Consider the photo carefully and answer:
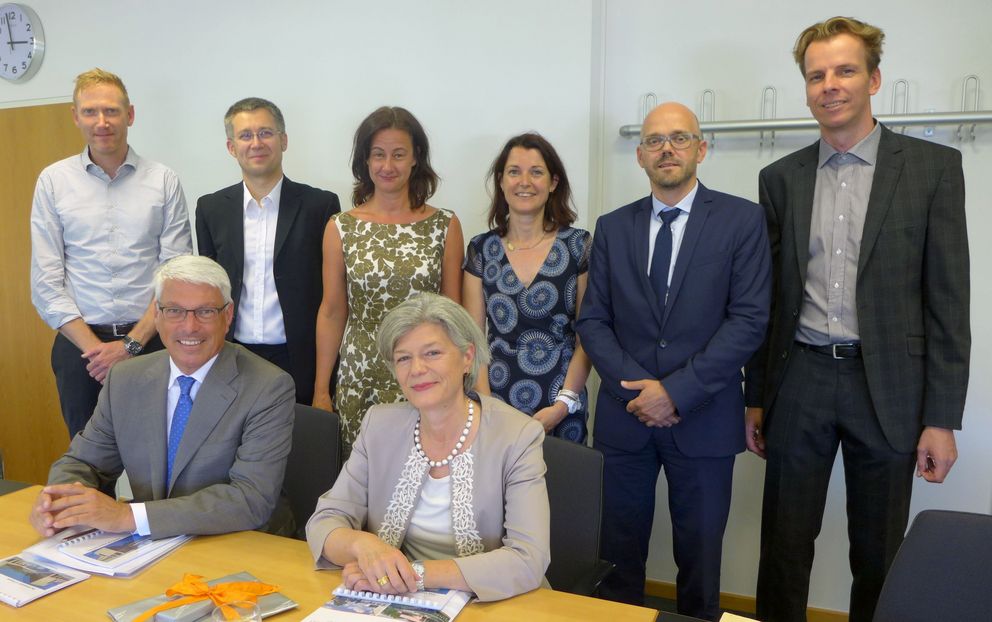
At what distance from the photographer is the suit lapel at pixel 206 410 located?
1.86 meters

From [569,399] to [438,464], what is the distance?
0.77 meters

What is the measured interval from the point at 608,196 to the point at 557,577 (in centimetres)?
168

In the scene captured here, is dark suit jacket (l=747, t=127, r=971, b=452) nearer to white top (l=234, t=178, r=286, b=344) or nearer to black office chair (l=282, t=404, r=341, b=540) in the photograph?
black office chair (l=282, t=404, r=341, b=540)

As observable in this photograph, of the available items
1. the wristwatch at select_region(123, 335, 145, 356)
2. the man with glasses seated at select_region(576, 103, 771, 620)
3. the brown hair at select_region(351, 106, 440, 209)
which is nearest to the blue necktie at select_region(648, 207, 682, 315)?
the man with glasses seated at select_region(576, 103, 771, 620)

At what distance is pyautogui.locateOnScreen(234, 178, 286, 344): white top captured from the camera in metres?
2.71

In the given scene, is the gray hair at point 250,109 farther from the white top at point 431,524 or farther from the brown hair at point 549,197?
the white top at point 431,524

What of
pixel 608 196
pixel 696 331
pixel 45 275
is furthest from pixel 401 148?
pixel 45 275

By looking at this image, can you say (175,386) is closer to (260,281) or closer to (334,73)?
(260,281)

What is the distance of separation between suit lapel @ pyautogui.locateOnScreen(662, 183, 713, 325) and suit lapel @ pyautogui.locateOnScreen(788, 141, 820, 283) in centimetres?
25

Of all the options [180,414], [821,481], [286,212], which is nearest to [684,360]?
[821,481]

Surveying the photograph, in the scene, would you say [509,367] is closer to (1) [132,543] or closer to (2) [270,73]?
(1) [132,543]

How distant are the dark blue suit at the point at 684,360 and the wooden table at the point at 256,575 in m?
0.83

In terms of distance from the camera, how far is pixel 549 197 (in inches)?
99.9

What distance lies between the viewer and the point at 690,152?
2211 mm
